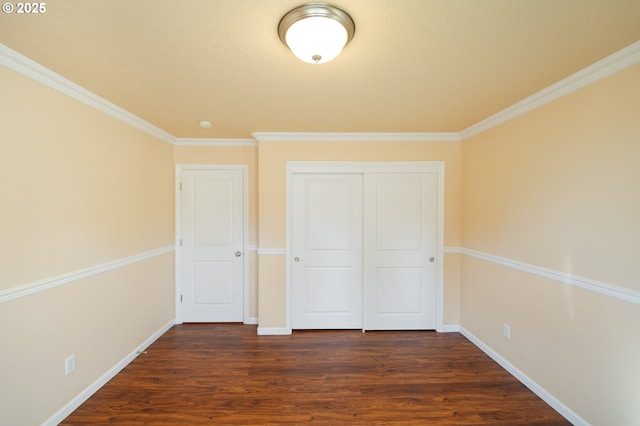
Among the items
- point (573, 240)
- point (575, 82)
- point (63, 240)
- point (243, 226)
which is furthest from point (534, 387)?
point (63, 240)

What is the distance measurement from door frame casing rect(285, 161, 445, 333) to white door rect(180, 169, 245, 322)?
26.8 inches

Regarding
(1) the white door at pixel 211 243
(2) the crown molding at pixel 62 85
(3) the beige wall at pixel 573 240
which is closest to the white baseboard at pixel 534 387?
(3) the beige wall at pixel 573 240

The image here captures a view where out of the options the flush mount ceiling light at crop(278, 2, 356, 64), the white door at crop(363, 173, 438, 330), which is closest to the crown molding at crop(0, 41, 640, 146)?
the white door at crop(363, 173, 438, 330)

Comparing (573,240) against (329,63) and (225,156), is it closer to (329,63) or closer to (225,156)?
(329,63)

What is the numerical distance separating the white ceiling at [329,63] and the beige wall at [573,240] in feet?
1.06

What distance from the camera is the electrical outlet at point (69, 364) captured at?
1819 mm

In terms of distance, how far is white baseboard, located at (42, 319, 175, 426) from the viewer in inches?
68.6

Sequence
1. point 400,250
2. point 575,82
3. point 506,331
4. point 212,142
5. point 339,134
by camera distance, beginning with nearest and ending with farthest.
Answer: point 575,82
point 506,331
point 339,134
point 400,250
point 212,142

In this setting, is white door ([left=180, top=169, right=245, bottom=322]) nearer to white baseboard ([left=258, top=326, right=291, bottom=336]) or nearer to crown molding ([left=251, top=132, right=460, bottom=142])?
white baseboard ([left=258, top=326, right=291, bottom=336])

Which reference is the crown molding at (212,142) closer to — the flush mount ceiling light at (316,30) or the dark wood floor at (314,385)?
the flush mount ceiling light at (316,30)

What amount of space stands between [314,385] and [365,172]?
2.22m

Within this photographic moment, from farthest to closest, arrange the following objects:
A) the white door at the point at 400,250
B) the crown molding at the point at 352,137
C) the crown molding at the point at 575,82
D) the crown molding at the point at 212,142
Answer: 1. the crown molding at the point at 212,142
2. the white door at the point at 400,250
3. the crown molding at the point at 352,137
4. the crown molding at the point at 575,82

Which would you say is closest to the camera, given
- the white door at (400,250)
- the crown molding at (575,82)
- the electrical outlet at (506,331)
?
→ the crown molding at (575,82)

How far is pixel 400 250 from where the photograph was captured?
3119 millimetres
